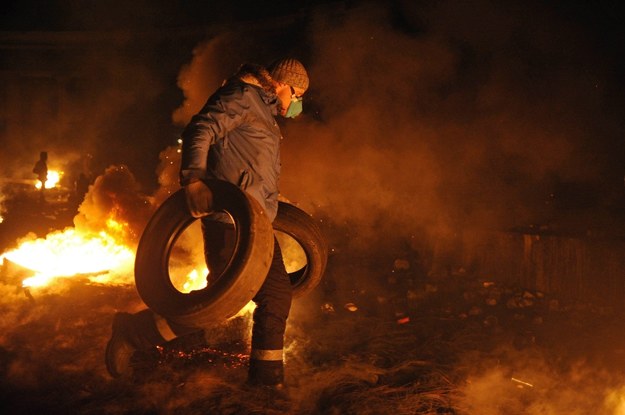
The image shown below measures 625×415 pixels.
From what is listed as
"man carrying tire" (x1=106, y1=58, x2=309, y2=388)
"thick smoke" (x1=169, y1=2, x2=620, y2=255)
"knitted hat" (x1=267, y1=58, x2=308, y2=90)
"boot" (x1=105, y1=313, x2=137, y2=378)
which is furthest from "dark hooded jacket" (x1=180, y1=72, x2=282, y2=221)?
"thick smoke" (x1=169, y1=2, x2=620, y2=255)

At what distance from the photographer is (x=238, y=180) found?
3047 millimetres

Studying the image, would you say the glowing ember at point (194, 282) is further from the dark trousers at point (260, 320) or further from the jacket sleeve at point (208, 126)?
the jacket sleeve at point (208, 126)

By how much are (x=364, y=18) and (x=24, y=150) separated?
23.4 m

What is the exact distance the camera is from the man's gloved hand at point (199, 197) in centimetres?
285

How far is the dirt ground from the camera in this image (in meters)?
2.91

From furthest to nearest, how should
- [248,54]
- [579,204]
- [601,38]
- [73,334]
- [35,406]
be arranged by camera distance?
[248,54]
[579,204]
[601,38]
[73,334]
[35,406]

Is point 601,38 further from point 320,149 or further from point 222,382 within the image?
point 222,382

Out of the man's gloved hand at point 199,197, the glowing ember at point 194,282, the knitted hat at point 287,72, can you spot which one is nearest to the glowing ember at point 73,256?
the glowing ember at point 194,282

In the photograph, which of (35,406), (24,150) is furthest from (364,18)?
(24,150)

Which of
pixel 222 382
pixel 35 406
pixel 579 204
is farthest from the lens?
pixel 579 204

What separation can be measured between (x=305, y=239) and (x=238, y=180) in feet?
3.00

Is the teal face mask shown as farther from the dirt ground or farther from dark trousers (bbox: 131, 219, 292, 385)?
the dirt ground

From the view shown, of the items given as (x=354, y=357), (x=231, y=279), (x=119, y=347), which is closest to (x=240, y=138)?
(x=231, y=279)

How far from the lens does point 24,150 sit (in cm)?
2455
